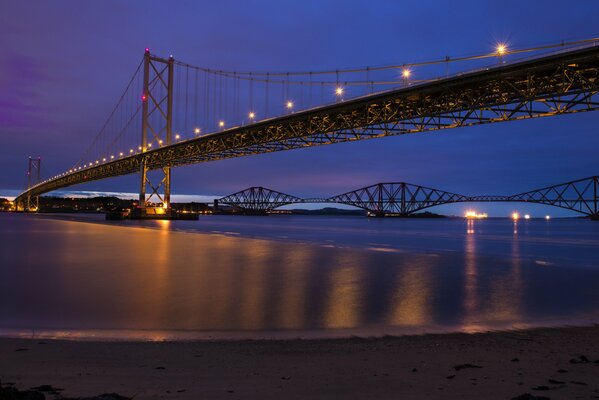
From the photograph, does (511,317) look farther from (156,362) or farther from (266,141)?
(266,141)

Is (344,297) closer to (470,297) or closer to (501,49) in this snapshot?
(470,297)

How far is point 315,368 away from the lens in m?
4.48

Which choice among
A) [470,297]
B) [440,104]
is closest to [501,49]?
[440,104]

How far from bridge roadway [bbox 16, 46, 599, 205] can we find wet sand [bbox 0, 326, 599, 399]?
17411 mm

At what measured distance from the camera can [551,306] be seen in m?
9.02

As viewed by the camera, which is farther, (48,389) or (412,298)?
(412,298)

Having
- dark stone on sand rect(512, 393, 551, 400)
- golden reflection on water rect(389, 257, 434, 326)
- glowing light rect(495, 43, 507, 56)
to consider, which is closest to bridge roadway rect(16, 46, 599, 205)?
glowing light rect(495, 43, 507, 56)

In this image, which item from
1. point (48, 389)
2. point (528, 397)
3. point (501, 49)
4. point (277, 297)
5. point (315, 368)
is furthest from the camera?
point (501, 49)

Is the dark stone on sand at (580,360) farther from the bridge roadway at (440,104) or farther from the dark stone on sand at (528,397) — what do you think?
the bridge roadway at (440,104)

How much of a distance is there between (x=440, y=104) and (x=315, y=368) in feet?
81.1

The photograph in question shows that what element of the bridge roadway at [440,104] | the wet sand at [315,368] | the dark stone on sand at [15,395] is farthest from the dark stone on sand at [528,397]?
the bridge roadway at [440,104]

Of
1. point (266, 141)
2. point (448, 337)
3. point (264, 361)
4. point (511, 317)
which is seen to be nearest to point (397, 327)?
point (448, 337)

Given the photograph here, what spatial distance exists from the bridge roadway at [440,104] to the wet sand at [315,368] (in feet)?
57.1

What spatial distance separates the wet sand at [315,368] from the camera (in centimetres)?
372
